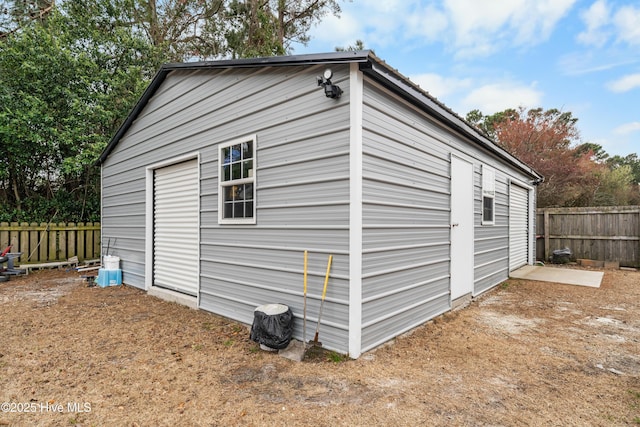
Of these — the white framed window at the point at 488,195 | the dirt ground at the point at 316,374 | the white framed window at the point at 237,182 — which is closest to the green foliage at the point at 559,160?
the white framed window at the point at 488,195

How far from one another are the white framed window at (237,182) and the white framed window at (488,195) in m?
4.34

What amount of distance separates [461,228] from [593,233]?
687 centimetres

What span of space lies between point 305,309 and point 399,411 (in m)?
1.34

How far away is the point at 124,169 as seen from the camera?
22.8 feet

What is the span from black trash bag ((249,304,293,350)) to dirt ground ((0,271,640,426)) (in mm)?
132

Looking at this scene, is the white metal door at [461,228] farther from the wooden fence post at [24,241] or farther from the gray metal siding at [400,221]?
the wooden fence post at [24,241]

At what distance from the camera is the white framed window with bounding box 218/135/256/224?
A: 4.09 m

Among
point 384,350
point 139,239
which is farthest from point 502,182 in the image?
point 139,239

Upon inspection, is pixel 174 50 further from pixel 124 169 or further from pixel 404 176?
pixel 404 176

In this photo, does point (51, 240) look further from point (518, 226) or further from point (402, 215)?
point (518, 226)

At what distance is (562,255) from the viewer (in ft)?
31.6

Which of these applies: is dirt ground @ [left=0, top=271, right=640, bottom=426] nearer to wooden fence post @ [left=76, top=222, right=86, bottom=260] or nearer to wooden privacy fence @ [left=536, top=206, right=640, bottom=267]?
wooden fence post @ [left=76, top=222, right=86, bottom=260]

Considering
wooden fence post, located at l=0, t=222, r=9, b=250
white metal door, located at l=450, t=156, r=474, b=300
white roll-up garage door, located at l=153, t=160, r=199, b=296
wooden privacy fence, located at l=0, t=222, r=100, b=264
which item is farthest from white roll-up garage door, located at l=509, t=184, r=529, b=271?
wooden fence post, located at l=0, t=222, r=9, b=250

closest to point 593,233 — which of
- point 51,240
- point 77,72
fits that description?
point 51,240
